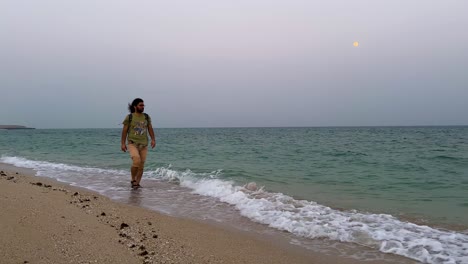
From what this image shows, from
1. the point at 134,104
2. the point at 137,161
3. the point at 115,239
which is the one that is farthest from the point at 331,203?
the point at 134,104

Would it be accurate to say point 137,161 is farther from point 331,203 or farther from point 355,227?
point 355,227

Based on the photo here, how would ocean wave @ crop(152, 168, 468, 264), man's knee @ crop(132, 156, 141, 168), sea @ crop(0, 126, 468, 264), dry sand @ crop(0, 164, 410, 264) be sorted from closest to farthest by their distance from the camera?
1. dry sand @ crop(0, 164, 410, 264)
2. ocean wave @ crop(152, 168, 468, 264)
3. sea @ crop(0, 126, 468, 264)
4. man's knee @ crop(132, 156, 141, 168)

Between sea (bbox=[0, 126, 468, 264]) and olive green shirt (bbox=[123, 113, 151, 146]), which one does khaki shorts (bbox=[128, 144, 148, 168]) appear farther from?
sea (bbox=[0, 126, 468, 264])

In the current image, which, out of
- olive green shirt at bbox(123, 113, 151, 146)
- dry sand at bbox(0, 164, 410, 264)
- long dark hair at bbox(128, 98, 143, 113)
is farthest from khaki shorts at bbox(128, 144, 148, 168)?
dry sand at bbox(0, 164, 410, 264)

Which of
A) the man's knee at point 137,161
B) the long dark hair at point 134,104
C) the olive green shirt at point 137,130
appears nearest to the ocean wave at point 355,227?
the man's knee at point 137,161

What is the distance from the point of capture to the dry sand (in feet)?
10.4

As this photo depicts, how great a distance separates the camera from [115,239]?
3.72 metres

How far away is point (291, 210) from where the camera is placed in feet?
19.3

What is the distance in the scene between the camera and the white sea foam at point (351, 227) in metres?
3.93

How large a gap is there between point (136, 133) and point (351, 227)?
5.31 m

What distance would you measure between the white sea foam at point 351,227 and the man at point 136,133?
2.01 metres

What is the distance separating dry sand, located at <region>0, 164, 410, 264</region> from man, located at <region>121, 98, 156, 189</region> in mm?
2896

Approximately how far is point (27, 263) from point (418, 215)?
18.3 ft

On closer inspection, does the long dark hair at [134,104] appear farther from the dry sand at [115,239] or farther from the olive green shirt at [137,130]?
the dry sand at [115,239]
